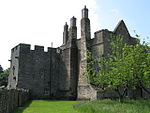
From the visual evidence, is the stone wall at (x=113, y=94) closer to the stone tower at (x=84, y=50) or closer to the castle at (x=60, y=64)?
the stone tower at (x=84, y=50)

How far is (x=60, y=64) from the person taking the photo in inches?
1218

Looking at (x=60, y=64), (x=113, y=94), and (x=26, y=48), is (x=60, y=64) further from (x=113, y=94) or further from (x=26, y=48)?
(x=113, y=94)

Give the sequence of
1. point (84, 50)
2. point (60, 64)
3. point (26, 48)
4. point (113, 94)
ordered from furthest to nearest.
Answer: point (60, 64), point (26, 48), point (84, 50), point (113, 94)

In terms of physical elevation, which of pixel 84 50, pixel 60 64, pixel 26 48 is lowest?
pixel 60 64

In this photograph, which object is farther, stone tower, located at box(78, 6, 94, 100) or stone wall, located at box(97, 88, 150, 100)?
stone tower, located at box(78, 6, 94, 100)

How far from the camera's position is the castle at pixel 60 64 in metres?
26.3

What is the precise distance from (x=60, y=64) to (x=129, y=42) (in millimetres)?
11430

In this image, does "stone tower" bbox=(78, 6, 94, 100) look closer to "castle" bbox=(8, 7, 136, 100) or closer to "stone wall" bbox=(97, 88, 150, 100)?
"castle" bbox=(8, 7, 136, 100)

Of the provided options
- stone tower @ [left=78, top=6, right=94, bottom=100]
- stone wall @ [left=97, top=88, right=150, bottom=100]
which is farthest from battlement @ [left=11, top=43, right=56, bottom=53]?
stone wall @ [left=97, top=88, right=150, bottom=100]

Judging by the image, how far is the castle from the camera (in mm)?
26328

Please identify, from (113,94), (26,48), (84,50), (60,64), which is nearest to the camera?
(113,94)

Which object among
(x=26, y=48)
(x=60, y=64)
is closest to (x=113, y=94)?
(x=60, y=64)

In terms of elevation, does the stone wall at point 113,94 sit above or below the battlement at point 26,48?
below

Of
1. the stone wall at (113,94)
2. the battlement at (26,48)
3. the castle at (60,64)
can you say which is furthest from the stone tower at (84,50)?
the battlement at (26,48)
